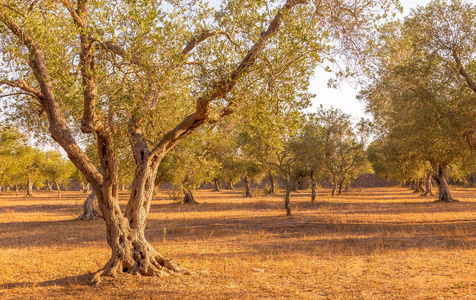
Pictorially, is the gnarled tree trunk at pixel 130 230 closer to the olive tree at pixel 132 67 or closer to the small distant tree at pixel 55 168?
the olive tree at pixel 132 67

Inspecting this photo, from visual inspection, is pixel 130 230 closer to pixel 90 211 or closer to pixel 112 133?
pixel 112 133

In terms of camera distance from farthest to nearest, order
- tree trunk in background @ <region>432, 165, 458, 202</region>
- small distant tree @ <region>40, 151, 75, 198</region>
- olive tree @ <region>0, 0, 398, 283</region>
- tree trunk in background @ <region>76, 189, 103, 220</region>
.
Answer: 1. small distant tree @ <region>40, 151, 75, 198</region>
2. tree trunk in background @ <region>432, 165, 458, 202</region>
3. tree trunk in background @ <region>76, 189, 103, 220</region>
4. olive tree @ <region>0, 0, 398, 283</region>

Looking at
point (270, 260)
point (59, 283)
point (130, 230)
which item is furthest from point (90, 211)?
point (270, 260)

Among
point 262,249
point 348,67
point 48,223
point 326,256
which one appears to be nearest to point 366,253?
point 326,256

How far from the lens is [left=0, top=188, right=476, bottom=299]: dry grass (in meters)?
8.30

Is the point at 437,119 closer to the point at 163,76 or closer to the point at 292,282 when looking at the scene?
the point at 292,282

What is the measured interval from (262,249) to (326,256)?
2.69 m

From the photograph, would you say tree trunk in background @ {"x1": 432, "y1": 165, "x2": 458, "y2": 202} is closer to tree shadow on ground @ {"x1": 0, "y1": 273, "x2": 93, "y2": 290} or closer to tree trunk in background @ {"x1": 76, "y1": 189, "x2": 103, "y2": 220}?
tree trunk in background @ {"x1": 76, "y1": 189, "x2": 103, "y2": 220}

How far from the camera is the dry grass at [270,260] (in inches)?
327

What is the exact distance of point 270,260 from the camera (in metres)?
11.7

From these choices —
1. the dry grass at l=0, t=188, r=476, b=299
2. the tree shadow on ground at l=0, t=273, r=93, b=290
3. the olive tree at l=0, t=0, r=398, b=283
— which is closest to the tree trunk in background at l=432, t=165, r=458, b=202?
the dry grass at l=0, t=188, r=476, b=299

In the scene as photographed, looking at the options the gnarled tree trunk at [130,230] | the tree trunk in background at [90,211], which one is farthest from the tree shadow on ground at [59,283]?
the tree trunk in background at [90,211]

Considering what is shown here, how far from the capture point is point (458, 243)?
46.5 feet

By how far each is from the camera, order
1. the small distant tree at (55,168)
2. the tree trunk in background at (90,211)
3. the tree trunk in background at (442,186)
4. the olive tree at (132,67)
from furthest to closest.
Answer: the small distant tree at (55,168)
the tree trunk in background at (442,186)
the tree trunk in background at (90,211)
the olive tree at (132,67)
